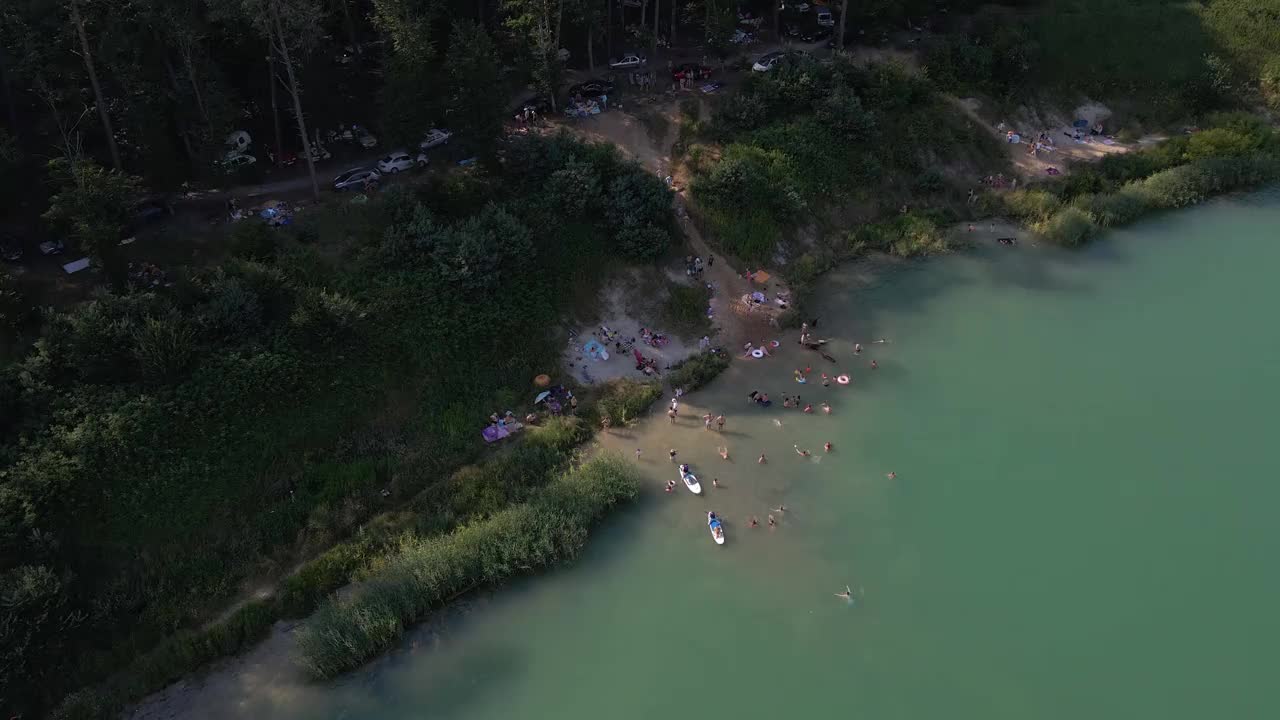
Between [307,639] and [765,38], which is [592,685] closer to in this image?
[307,639]

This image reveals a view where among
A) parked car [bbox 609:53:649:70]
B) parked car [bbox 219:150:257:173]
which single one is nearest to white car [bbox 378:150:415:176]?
parked car [bbox 219:150:257:173]

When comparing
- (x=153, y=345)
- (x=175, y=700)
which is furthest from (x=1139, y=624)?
(x=153, y=345)

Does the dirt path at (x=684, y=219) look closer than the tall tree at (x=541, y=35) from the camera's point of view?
Yes

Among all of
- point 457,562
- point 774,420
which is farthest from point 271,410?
point 774,420

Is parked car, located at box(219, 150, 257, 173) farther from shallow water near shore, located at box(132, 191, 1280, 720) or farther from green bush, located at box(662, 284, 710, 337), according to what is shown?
shallow water near shore, located at box(132, 191, 1280, 720)

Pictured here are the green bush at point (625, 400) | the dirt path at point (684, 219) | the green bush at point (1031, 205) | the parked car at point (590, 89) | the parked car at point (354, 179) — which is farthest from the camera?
the parked car at point (590, 89)

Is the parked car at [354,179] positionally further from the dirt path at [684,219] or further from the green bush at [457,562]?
the green bush at [457,562]

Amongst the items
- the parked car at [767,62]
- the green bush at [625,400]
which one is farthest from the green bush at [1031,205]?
the green bush at [625,400]
